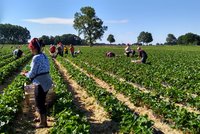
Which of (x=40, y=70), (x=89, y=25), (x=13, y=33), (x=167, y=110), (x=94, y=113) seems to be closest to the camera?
(x=40, y=70)

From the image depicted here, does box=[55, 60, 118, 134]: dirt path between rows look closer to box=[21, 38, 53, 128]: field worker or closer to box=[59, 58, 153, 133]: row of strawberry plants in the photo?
box=[59, 58, 153, 133]: row of strawberry plants

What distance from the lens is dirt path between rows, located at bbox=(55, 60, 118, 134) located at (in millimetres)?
8883

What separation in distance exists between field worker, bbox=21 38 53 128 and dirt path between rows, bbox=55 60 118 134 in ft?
4.38

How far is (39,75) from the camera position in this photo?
8.84 m

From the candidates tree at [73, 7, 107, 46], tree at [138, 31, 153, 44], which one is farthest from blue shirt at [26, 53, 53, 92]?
tree at [138, 31, 153, 44]

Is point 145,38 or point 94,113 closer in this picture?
point 94,113

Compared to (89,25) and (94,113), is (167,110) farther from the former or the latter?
(89,25)

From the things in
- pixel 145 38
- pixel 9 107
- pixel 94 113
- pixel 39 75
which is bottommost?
pixel 145 38

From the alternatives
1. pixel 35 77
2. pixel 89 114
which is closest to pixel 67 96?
pixel 89 114

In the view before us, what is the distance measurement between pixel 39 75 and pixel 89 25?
92.0m

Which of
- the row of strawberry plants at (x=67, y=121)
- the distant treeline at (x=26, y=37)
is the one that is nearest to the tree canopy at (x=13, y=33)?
the distant treeline at (x=26, y=37)

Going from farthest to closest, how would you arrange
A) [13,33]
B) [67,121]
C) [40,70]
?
[13,33]
[40,70]
[67,121]

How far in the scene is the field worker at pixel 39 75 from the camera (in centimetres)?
869

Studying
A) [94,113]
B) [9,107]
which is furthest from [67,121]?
[94,113]
